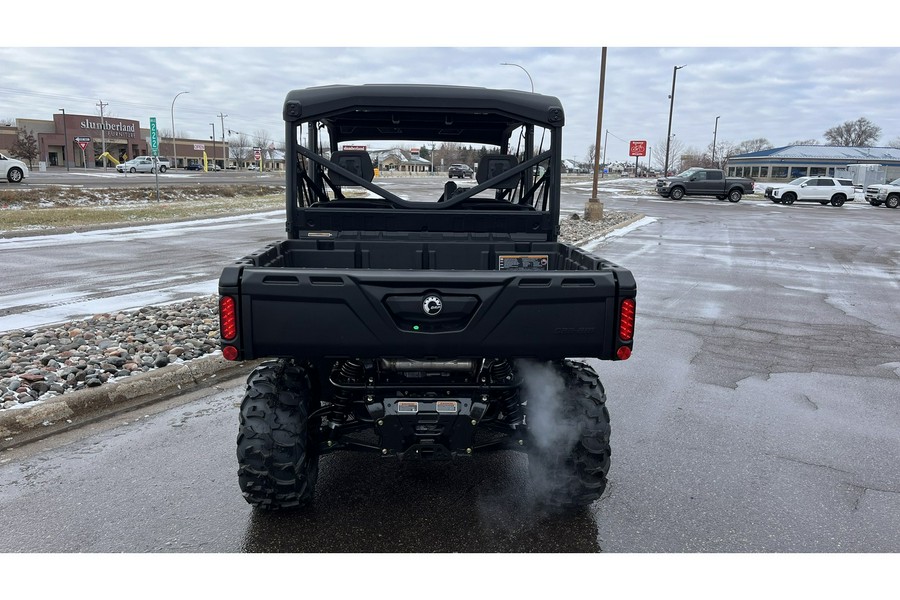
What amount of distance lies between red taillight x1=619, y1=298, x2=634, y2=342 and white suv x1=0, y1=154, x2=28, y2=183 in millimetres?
35979

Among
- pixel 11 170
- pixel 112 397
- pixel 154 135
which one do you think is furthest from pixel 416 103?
pixel 11 170

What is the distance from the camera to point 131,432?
191 inches

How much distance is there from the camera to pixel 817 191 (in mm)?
38062

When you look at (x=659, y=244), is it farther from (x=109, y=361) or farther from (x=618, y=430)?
(x=109, y=361)

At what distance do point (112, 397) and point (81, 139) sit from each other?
8157 cm

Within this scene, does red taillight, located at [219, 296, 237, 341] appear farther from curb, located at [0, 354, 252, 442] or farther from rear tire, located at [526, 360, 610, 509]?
curb, located at [0, 354, 252, 442]

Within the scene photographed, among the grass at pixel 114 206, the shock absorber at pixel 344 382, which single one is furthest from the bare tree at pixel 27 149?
the shock absorber at pixel 344 382

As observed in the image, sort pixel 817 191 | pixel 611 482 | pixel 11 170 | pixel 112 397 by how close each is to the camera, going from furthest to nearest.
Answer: pixel 817 191, pixel 11 170, pixel 112 397, pixel 611 482

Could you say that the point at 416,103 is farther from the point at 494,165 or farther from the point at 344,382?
the point at 344,382

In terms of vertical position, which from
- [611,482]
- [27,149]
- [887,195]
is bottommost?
[611,482]

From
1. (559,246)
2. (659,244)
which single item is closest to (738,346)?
(559,246)

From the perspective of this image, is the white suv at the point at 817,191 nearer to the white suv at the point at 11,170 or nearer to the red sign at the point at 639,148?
the red sign at the point at 639,148

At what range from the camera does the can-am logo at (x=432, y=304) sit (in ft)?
10.6

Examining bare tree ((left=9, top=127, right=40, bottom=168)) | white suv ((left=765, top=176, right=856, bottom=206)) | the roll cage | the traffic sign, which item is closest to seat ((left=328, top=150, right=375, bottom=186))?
the roll cage
